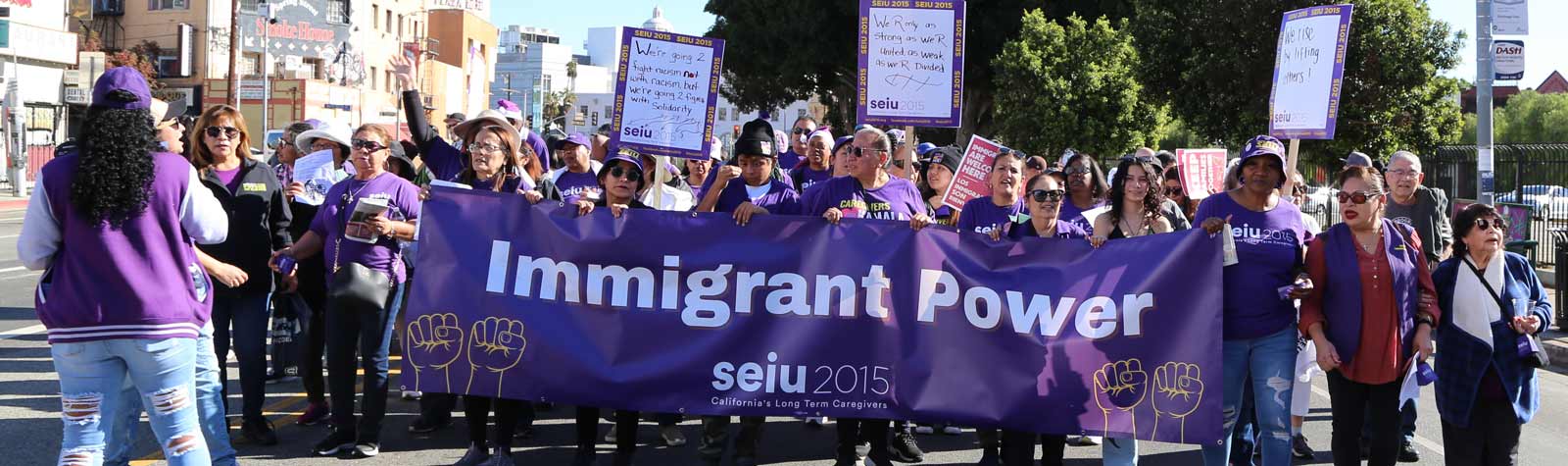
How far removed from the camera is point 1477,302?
5.55 metres

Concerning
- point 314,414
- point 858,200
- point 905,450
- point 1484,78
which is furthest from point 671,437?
point 1484,78

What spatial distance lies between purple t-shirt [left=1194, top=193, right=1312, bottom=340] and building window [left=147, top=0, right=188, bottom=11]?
174ft

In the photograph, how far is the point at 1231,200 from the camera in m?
5.74

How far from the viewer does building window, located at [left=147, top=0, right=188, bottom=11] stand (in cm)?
5175

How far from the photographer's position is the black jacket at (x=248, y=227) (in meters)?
6.61

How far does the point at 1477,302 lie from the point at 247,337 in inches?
224

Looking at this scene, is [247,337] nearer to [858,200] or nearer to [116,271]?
[116,271]

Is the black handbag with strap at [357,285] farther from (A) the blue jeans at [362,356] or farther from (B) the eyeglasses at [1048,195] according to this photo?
(B) the eyeglasses at [1048,195]

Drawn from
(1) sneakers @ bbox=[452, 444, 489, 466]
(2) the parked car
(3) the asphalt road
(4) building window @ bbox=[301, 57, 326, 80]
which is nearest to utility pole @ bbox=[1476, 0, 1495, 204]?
(3) the asphalt road

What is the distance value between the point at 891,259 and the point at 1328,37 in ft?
8.67

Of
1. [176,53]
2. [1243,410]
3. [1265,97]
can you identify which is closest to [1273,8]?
[1265,97]

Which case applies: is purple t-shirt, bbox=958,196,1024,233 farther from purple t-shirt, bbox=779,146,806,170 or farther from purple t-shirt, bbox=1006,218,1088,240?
purple t-shirt, bbox=779,146,806,170

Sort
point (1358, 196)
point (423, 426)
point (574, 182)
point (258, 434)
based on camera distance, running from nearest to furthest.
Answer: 1. point (1358, 196)
2. point (258, 434)
3. point (423, 426)
4. point (574, 182)

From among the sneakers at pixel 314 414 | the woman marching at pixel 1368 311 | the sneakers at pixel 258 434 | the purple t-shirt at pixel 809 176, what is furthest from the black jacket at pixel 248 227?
the woman marching at pixel 1368 311
